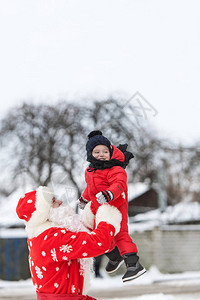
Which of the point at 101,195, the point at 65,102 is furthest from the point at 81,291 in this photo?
the point at 65,102

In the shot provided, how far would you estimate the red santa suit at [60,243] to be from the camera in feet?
6.88

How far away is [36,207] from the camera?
2.20m

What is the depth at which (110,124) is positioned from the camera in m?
9.64

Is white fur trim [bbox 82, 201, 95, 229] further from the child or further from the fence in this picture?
the fence

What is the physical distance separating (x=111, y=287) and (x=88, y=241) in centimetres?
732

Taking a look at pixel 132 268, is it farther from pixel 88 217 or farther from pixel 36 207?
pixel 36 207

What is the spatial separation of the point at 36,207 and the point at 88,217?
0.28 meters

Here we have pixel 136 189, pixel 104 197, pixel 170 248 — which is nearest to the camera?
pixel 104 197

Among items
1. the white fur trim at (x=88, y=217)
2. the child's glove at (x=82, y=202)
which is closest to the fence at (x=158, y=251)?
the child's glove at (x=82, y=202)

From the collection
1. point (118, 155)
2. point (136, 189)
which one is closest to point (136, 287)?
point (136, 189)

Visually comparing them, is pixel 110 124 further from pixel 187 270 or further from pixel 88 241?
pixel 88 241

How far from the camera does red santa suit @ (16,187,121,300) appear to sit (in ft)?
6.88

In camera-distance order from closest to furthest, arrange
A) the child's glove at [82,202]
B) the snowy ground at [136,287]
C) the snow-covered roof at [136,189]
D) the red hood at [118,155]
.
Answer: the red hood at [118,155], the child's glove at [82,202], the snowy ground at [136,287], the snow-covered roof at [136,189]

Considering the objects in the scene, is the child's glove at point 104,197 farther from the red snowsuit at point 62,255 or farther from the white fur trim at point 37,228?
the white fur trim at point 37,228
